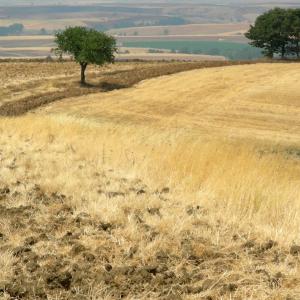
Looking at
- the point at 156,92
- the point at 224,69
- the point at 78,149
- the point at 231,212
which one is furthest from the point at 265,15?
the point at 231,212

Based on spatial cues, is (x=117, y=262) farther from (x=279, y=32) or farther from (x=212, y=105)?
(x=279, y=32)

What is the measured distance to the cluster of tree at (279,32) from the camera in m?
82.8

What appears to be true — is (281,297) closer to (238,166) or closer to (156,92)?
(238,166)

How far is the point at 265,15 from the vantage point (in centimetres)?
8738

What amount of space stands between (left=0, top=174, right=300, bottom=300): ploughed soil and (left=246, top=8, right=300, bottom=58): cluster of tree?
261 ft

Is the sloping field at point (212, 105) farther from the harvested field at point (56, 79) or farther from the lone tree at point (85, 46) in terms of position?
the lone tree at point (85, 46)

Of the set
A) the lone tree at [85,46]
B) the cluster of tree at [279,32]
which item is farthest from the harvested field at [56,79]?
the cluster of tree at [279,32]

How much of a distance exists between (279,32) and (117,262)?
82.6m

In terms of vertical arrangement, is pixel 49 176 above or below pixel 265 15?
below

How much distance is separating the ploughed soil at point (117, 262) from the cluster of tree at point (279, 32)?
79697 millimetres

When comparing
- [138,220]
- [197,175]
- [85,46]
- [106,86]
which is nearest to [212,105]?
[106,86]

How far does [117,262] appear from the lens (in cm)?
690

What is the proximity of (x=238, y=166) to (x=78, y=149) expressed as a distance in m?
5.66

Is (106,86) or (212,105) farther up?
(106,86)
